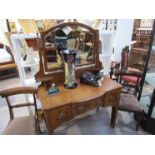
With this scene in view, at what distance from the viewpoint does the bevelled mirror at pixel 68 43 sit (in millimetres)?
1486

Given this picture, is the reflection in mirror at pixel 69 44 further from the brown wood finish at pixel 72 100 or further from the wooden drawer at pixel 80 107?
the wooden drawer at pixel 80 107

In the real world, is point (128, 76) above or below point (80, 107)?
below

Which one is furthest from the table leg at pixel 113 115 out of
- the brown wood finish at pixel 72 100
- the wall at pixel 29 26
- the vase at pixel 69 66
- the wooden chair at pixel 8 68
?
the wooden chair at pixel 8 68

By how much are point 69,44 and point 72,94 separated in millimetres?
619

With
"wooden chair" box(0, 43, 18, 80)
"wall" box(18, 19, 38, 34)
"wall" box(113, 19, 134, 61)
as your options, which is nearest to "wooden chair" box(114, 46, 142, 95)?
"wall" box(113, 19, 134, 61)

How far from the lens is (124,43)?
11.8 ft

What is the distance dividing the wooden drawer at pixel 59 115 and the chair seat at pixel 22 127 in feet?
0.78

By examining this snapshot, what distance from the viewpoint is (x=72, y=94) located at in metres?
1.44

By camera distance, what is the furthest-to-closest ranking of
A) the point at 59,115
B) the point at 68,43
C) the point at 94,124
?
the point at 94,124
the point at 68,43
the point at 59,115

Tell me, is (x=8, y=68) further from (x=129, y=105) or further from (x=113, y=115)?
(x=129, y=105)

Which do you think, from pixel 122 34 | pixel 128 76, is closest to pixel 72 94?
pixel 128 76

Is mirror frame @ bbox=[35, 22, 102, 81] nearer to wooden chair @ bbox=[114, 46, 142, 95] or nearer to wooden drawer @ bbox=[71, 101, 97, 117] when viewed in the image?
wooden drawer @ bbox=[71, 101, 97, 117]

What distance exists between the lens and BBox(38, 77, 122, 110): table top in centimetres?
130
